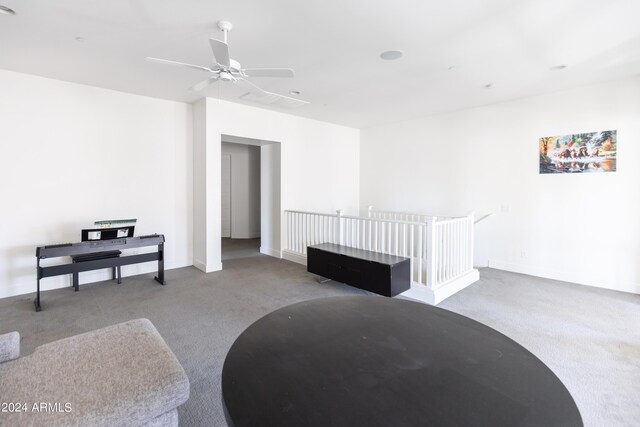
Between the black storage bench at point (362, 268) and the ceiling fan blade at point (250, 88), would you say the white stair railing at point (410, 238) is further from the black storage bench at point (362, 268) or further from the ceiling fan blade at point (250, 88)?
the ceiling fan blade at point (250, 88)

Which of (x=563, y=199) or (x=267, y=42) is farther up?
(x=267, y=42)

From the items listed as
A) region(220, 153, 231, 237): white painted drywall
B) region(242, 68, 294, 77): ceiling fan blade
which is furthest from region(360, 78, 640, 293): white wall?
region(220, 153, 231, 237): white painted drywall

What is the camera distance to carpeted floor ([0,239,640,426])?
6.87 ft

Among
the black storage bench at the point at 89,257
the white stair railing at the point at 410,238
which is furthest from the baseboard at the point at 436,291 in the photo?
the black storage bench at the point at 89,257

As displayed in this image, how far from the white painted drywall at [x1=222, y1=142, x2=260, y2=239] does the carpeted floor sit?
3.45m

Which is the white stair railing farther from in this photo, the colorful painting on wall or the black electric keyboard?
the black electric keyboard

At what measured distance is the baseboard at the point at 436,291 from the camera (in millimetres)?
3623

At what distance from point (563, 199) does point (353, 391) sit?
16.3ft

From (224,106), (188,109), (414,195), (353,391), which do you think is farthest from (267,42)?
(414,195)

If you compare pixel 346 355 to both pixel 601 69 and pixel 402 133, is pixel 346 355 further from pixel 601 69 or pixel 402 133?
pixel 402 133

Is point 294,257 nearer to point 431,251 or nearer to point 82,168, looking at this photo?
point 431,251

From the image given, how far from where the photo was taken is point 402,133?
21.1 ft

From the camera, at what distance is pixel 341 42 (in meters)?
3.07

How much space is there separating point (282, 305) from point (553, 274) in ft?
13.4
